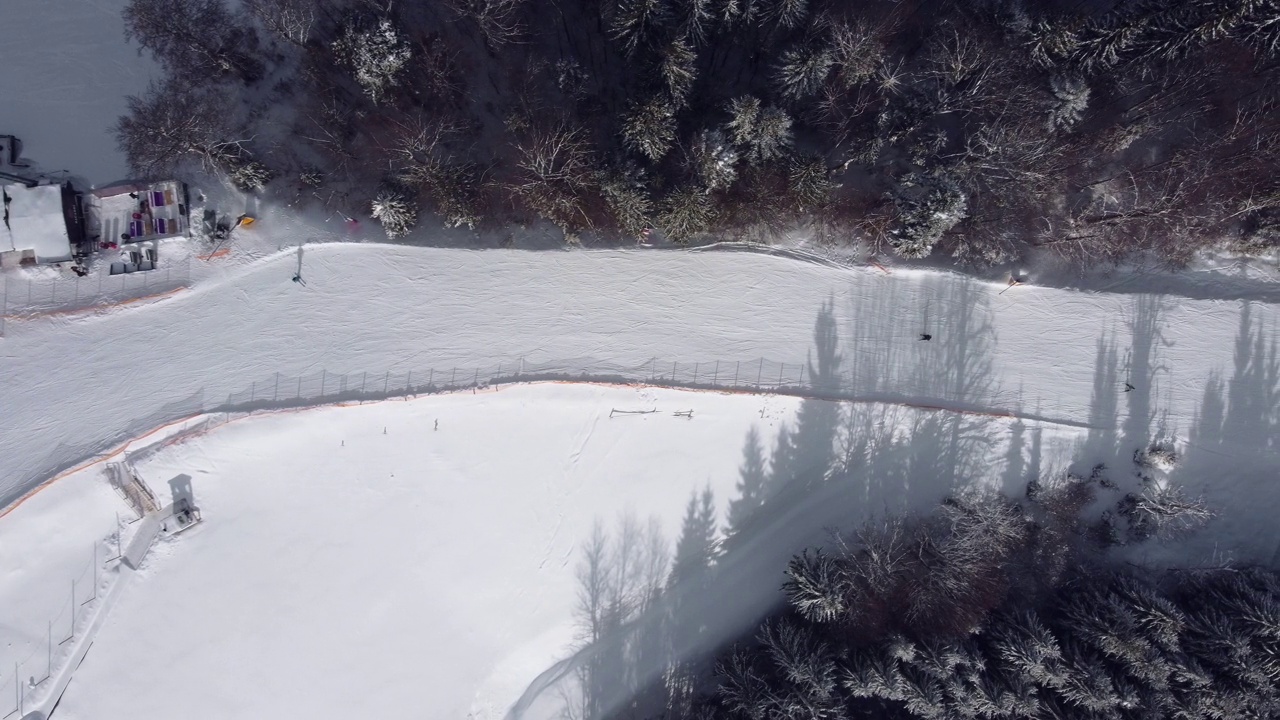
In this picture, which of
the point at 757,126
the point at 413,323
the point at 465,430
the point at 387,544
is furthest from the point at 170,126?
A: the point at 757,126

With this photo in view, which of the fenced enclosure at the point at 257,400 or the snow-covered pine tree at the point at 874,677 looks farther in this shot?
the fenced enclosure at the point at 257,400

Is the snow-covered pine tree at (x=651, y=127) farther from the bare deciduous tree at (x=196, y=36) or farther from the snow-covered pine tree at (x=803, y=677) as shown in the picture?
the snow-covered pine tree at (x=803, y=677)

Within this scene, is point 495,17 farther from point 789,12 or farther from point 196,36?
point 196,36

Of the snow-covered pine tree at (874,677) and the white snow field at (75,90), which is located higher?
the white snow field at (75,90)

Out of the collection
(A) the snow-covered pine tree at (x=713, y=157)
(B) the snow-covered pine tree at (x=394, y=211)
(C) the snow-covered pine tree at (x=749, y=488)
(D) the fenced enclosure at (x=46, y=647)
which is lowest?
(D) the fenced enclosure at (x=46, y=647)

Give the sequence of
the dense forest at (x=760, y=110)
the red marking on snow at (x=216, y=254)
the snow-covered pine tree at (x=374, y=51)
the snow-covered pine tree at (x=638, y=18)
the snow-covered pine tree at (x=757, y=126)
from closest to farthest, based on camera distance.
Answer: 1. the snow-covered pine tree at (x=638, y=18)
2. the snow-covered pine tree at (x=757, y=126)
3. the snow-covered pine tree at (x=374, y=51)
4. the dense forest at (x=760, y=110)
5. the red marking on snow at (x=216, y=254)

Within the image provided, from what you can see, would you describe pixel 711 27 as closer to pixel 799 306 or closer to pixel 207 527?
pixel 799 306

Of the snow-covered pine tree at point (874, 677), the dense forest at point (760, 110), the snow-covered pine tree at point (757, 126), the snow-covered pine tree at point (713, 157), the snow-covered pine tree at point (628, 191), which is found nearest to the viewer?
the snow-covered pine tree at point (757, 126)

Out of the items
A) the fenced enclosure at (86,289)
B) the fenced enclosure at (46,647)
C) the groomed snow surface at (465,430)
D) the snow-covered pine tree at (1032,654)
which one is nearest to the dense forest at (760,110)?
the groomed snow surface at (465,430)
